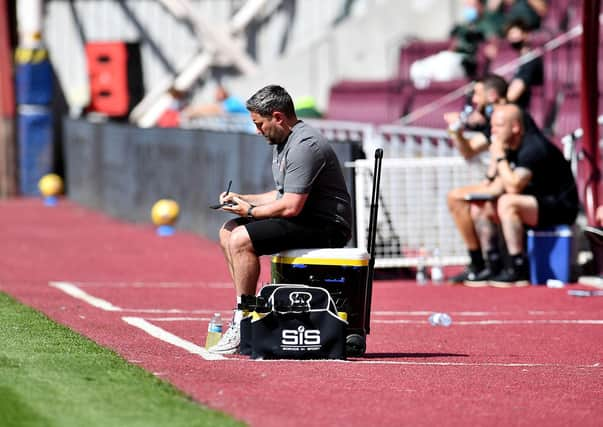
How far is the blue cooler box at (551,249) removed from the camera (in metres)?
14.2

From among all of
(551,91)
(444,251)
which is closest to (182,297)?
(444,251)

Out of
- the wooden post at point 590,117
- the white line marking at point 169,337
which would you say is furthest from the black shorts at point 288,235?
the wooden post at point 590,117

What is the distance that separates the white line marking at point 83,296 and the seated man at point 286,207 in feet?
9.37

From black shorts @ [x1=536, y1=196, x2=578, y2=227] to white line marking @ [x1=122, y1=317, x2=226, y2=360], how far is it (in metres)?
4.35

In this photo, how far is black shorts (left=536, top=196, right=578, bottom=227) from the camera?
14094 mm

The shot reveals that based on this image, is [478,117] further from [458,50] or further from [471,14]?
[471,14]

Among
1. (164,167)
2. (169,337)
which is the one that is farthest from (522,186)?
(164,167)

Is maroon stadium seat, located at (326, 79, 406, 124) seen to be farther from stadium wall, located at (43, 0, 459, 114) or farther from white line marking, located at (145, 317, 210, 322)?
white line marking, located at (145, 317, 210, 322)

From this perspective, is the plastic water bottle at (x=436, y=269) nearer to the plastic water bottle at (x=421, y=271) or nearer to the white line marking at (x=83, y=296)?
the plastic water bottle at (x=421, y=271)

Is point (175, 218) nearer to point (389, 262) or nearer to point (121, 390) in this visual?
point (389, 262)

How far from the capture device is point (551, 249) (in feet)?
46.8

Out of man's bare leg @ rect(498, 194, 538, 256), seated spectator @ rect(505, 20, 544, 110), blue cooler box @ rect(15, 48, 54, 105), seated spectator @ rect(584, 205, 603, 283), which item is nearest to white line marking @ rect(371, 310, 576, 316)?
seated spectator @ rect(584, 205, 603, 283)

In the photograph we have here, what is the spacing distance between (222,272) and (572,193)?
3534 mm

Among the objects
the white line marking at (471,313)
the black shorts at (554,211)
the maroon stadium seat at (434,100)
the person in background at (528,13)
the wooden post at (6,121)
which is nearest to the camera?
the white line marking at (471,313)
